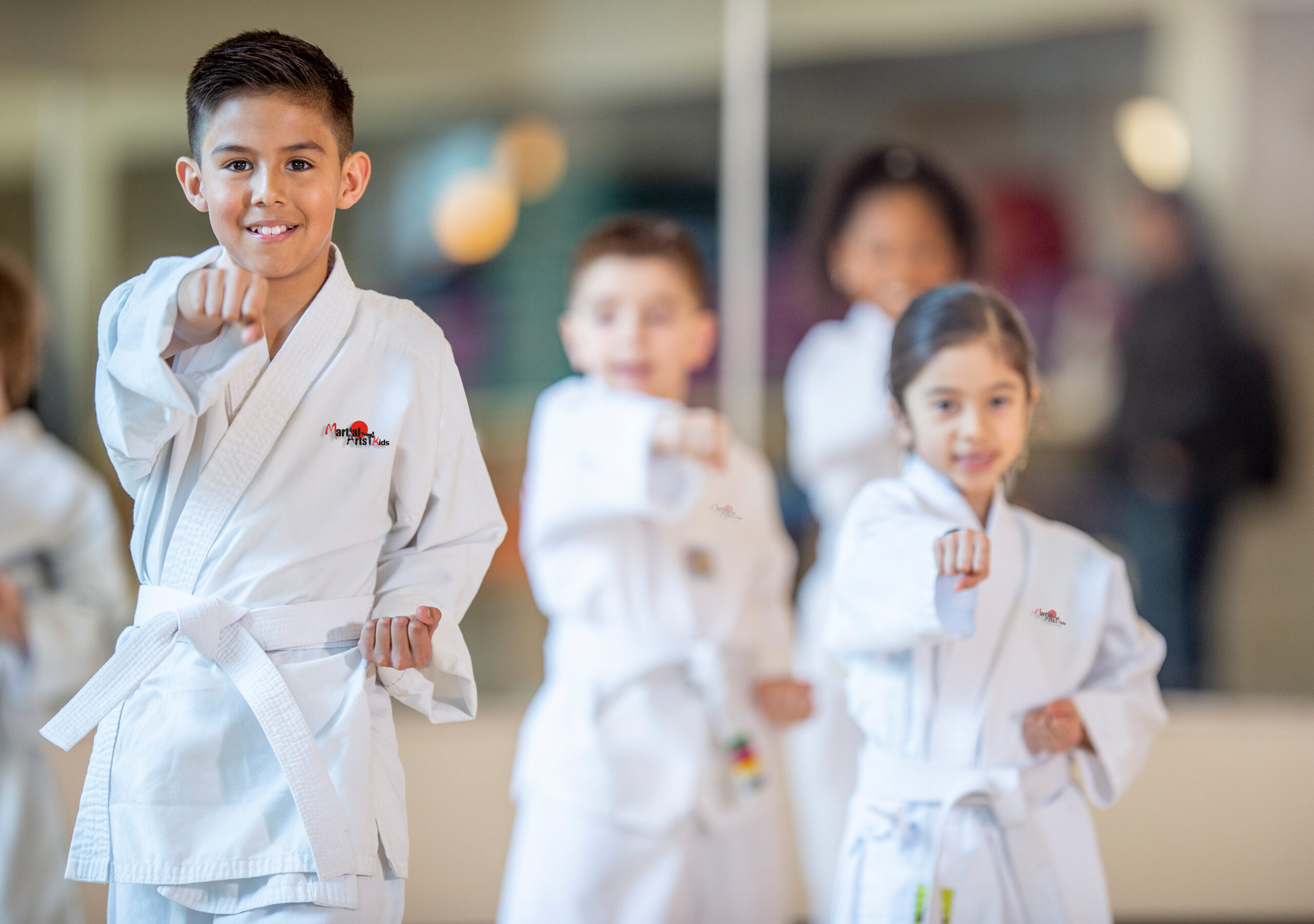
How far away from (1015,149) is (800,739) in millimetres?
1868

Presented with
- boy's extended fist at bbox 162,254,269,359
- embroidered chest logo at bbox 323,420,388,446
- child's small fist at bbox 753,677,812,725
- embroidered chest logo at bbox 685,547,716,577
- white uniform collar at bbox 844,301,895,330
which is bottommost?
child's small fist at bbox 753,677,812,725

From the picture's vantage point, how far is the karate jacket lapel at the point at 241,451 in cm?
121

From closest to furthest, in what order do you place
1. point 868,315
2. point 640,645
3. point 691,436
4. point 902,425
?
point 902,425 < point 691,436 < point 640,645 < point 868,315

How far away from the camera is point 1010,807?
134cm

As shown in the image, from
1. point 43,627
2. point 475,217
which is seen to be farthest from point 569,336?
point 475,217

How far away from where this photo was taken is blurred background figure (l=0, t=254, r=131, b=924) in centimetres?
209

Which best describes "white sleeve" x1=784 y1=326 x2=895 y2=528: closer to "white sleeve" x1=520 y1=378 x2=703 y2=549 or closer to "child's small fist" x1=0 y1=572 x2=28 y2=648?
"white sleeve" x1=520 y1=378 x2=703 y2=549

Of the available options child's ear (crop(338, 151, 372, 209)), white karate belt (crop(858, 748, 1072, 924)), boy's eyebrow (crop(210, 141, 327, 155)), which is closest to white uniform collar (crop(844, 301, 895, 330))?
white karate belt (crop(858, 748, 1072, 924))

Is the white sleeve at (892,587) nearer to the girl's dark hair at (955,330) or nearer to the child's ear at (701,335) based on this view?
the girl's dark hair at (955,330)

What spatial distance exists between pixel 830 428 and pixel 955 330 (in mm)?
1016

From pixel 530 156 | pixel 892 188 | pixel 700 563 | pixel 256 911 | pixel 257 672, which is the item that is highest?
pixel 530 156

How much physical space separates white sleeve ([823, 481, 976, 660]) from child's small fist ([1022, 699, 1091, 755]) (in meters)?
0.12

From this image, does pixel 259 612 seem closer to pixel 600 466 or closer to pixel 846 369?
pixel 600 466

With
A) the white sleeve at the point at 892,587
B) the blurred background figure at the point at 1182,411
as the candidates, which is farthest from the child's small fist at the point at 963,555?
the blurred background figure at the point at 1182,411
